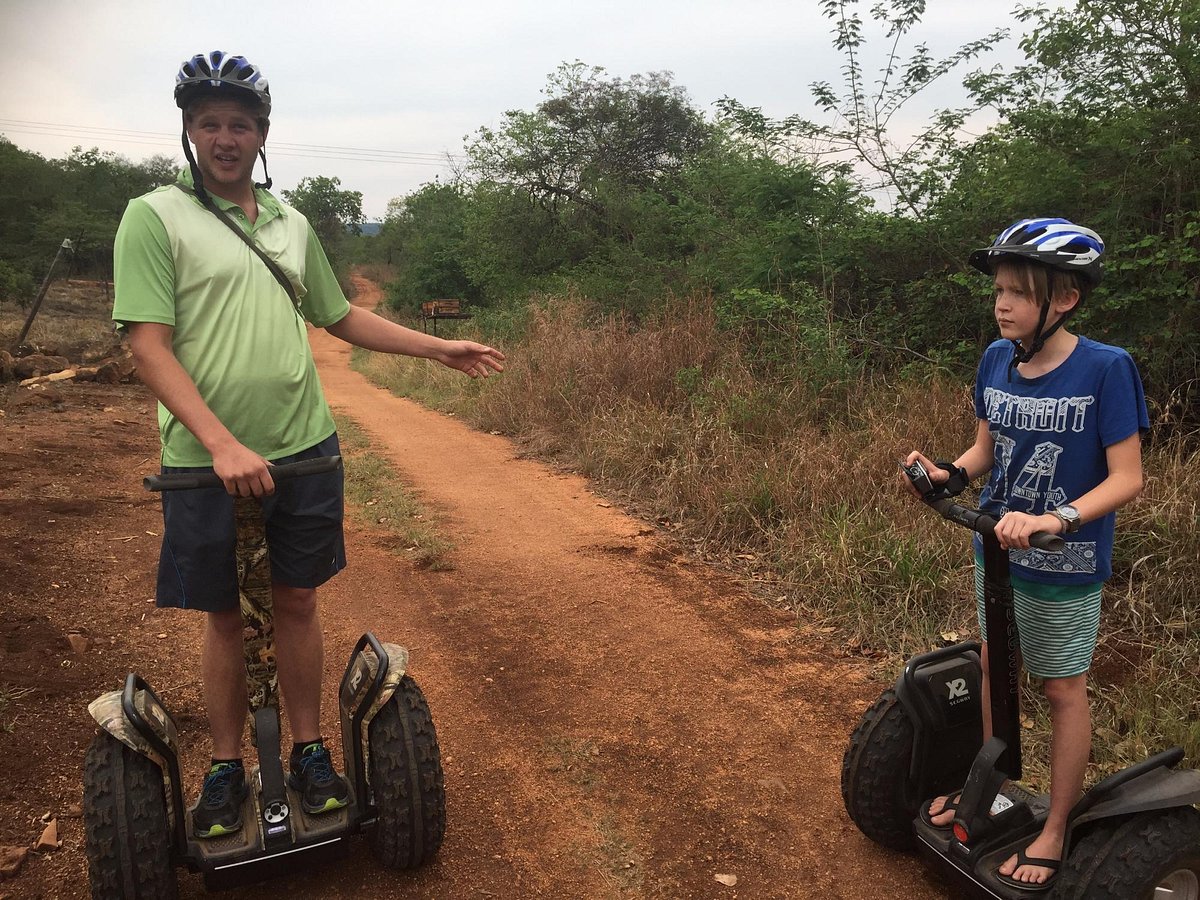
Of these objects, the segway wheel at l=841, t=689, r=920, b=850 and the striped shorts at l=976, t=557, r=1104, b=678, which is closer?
the striped shorts at l=976, t=557, r=1104, b=678

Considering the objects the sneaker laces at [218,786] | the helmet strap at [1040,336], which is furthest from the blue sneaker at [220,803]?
the helmet strap at [1040,336]

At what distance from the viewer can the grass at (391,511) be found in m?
5.64

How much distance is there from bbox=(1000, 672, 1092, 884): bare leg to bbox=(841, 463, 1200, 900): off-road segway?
31 mm

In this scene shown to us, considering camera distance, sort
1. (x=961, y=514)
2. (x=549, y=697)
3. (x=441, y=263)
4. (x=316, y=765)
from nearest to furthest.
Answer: (x=961, y=514), (x=316, y=765), (x=549, y=697), (x=441, y=263)

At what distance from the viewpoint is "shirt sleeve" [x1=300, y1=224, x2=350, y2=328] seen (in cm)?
256

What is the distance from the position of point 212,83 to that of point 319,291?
636 mm

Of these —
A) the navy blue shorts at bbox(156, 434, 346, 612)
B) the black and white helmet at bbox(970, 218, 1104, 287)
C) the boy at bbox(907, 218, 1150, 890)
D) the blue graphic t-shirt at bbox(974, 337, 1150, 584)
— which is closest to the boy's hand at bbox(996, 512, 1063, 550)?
the boy at bbox(907, 218, 1150, 890)

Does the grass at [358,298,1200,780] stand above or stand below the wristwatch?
below

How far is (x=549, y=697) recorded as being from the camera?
3660mm

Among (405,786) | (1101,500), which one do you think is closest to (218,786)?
(405,786)

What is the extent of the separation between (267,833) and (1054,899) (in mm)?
1955

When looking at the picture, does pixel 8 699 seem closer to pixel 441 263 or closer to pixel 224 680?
pixel 224 680

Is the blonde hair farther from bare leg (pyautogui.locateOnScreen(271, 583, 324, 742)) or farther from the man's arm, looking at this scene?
bare leg (pyautogui.locateOnScreen(271, 583, 324, 742))

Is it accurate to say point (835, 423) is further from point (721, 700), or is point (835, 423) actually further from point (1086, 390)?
point (1086, 390)
